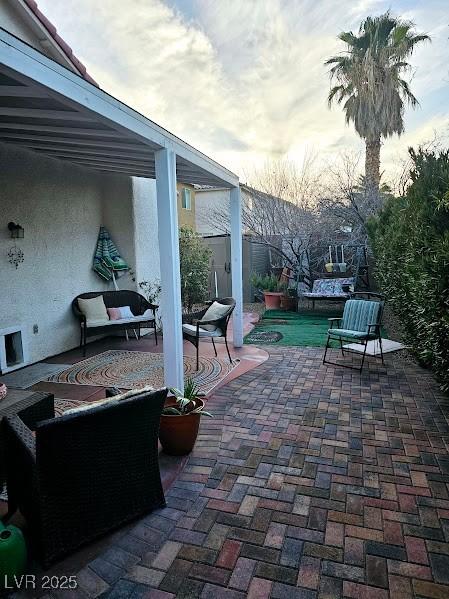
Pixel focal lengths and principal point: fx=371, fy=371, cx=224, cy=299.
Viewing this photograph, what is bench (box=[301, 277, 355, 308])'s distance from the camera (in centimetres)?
897

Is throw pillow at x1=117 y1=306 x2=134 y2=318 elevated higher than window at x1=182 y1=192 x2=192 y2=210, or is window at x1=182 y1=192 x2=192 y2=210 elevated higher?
window at x1=182 y1=192 x2=192 y2=210

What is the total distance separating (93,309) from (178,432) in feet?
13.3

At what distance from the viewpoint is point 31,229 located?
5.46 meters

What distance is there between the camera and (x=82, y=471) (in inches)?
75.0

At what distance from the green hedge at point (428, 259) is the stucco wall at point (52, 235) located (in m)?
4.85

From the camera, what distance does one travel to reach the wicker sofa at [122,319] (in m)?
6.09

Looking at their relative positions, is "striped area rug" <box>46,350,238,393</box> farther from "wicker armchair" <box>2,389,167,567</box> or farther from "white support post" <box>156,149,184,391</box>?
"wicker armchair" <box>2,389,167,567</box>

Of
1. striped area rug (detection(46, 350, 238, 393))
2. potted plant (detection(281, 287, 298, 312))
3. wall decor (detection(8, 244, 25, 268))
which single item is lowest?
striped area rug (detection(46, 350, 238, 393))

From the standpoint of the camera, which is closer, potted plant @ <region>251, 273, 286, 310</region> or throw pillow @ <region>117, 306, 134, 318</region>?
throw pillow @ <region>117, 306, 134, 318</region>

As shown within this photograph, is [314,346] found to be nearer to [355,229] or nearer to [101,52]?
[355,229]

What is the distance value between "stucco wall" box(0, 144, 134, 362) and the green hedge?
191 inches

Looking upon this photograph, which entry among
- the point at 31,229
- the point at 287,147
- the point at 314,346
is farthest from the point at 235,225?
the point at 287,147

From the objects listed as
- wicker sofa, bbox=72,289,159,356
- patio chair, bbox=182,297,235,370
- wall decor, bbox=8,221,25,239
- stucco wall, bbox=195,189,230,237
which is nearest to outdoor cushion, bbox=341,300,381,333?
patio chair, bbox=182,297,235,370

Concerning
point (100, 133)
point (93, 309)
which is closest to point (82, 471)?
point (100, 133)
